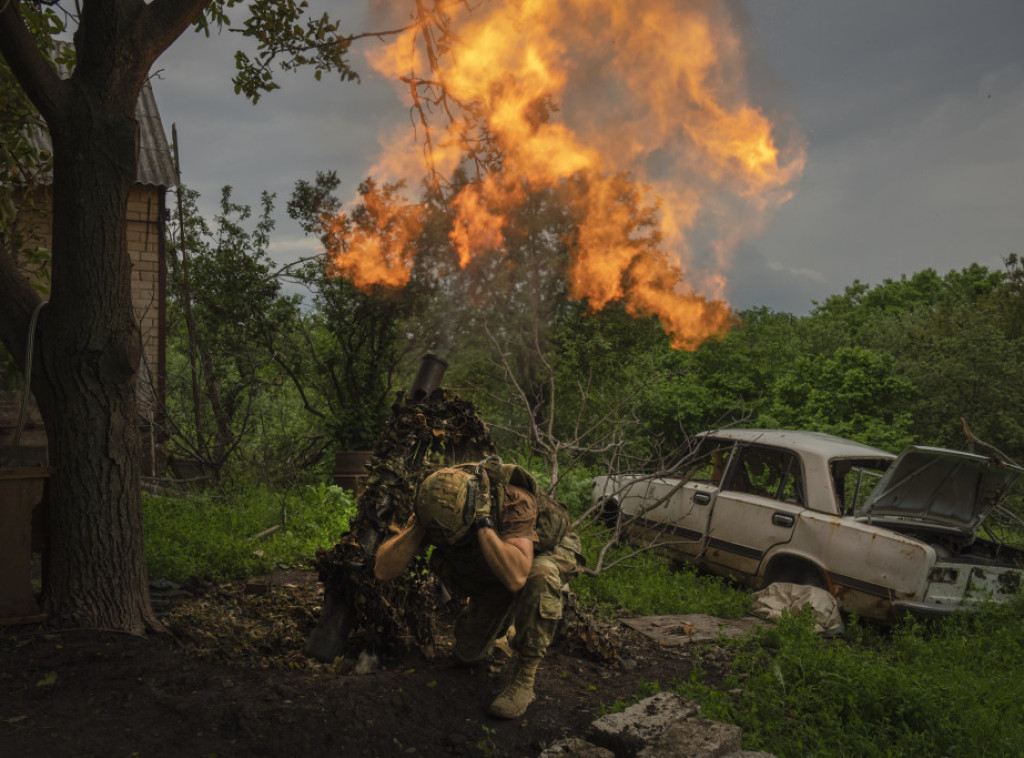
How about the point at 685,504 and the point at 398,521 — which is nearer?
the point at 398,521

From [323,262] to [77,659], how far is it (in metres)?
9.00

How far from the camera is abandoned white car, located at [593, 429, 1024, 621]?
566 centimetres

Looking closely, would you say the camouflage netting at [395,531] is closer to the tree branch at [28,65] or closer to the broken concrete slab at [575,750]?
the broken concrete slab at [575,750]

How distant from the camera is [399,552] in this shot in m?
3.88

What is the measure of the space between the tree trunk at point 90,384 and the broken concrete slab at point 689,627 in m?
3.55

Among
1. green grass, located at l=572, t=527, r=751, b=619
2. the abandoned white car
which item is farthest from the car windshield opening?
green grass, located at l=572, t=527, r=751, b=619

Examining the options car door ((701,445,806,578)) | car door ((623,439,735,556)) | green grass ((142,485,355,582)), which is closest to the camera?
green grass ((142,485,355,582))

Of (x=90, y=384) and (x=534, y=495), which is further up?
(x=90, y=384)

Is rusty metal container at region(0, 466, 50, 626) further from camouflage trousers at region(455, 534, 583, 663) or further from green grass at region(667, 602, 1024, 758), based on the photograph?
green grass at region(667, 602, 1024, 758)

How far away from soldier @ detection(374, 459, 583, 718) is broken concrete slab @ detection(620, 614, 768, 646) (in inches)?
59.8

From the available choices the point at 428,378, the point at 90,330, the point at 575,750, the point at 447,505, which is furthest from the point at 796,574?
the point at 90,330

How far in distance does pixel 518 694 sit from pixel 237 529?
486 centimetres

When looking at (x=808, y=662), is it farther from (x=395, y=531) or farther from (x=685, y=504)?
(x=685, y=504)

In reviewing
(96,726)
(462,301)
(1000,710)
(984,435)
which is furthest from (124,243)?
(984,435)
